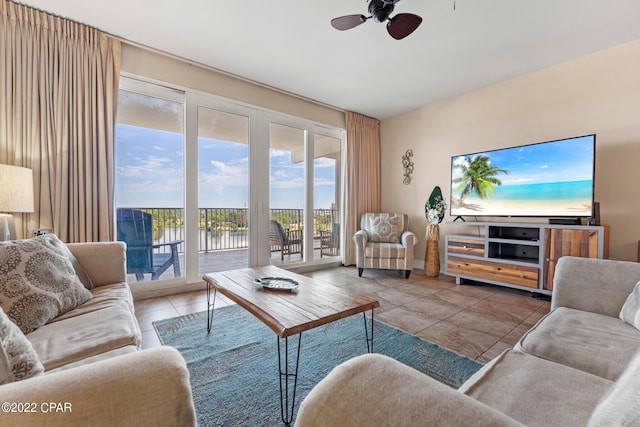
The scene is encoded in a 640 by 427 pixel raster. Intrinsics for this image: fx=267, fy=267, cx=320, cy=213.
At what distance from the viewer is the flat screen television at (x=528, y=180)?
2.64 metres

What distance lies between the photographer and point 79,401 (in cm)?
48

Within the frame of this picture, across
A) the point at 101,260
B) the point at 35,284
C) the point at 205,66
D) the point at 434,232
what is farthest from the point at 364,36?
the point at 35,284

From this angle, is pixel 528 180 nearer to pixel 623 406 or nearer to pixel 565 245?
pixel 565 245

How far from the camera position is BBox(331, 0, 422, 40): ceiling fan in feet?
6.13

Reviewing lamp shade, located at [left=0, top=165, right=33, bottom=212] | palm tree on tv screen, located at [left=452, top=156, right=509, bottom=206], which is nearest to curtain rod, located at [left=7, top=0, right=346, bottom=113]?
lamp shade, located at [left=0, top=165, right=33, bottom=212]

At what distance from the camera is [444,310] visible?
2475 mm

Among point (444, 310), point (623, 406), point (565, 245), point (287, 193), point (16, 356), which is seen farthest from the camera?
point (287, 193)

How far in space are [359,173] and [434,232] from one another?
5.02ft

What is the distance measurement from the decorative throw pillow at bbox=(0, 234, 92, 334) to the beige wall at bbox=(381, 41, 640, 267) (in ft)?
13.3

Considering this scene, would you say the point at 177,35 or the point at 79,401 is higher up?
the point at 177,35

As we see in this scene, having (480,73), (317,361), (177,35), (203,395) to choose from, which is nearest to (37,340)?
(203,395)

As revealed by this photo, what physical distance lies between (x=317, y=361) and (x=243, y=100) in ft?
9.99

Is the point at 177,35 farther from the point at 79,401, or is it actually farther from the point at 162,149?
the point at 79,401

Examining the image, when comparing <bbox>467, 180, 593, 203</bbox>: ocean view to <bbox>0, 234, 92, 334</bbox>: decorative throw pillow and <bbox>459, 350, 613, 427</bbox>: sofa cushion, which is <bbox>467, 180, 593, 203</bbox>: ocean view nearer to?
<bbox>459, 350, 613, 427</bbox>: sofa cushion
